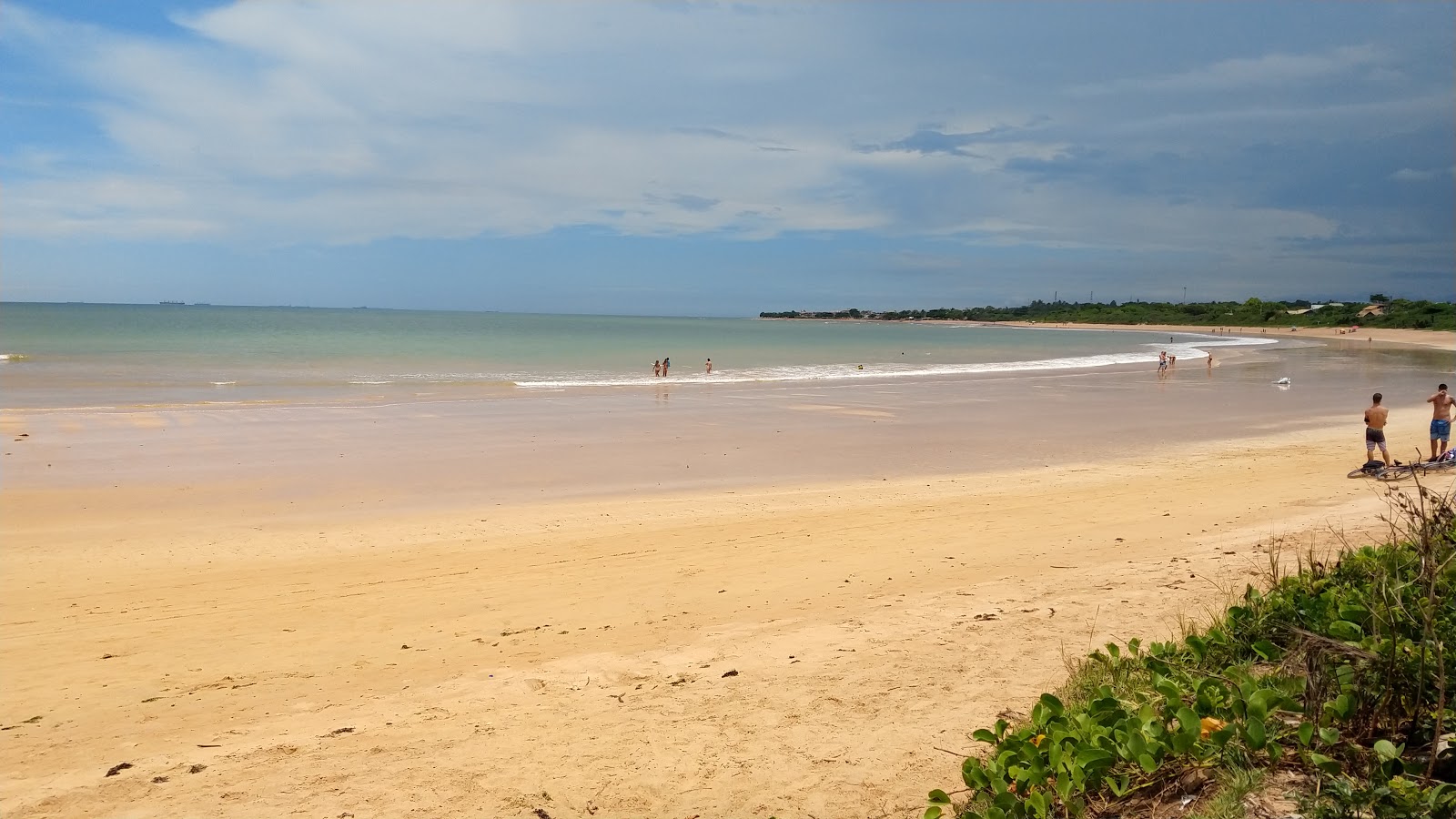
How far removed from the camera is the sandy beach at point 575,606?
4.19 m

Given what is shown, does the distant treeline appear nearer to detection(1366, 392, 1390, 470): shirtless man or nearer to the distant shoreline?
the distant shoreline

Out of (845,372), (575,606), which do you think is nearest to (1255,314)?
(845,372)

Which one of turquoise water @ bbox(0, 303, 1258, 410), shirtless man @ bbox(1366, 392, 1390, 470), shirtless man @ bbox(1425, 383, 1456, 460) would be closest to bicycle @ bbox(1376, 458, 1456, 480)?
shirtless man @ bbox(1366, 392, 1390, 470)

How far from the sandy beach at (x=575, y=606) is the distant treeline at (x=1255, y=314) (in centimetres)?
9639

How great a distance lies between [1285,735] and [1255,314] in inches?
5379

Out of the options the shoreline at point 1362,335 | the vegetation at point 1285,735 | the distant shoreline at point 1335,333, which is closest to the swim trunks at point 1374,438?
the vegetation at point 1285,735

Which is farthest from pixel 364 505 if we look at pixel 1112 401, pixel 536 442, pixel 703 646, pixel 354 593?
pixel 1112 401

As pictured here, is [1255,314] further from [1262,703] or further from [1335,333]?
[1262,703]

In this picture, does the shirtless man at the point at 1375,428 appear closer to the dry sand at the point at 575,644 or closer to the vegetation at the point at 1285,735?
the dry sand at the point at 575,644

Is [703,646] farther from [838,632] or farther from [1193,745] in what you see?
[1193,745]

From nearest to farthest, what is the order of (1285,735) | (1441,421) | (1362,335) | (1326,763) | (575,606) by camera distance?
1. (1326,763)
2. (1285,735)
3. (575,606)
4. (1441,421)
5. (1362,335)

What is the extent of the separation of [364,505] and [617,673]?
6705 millimetres

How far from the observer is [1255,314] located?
11944 cm

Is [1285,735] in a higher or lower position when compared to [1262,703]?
lower
